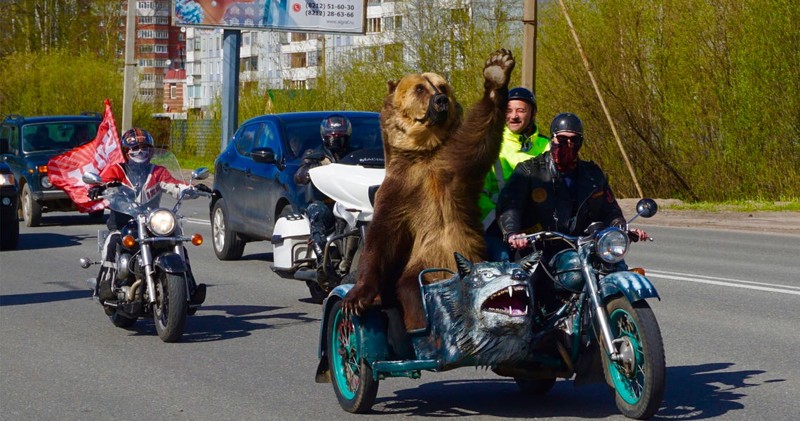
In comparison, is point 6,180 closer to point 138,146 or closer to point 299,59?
point 138,146

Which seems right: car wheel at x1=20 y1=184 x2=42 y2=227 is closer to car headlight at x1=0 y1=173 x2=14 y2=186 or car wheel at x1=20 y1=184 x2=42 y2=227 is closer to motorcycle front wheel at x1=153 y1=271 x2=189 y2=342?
car headlight at x1=0 y1=173 x2=14 y2=186

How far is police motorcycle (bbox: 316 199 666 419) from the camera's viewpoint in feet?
21.9

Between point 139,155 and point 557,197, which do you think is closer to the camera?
point 557,197

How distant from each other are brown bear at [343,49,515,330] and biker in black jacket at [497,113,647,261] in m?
0.51

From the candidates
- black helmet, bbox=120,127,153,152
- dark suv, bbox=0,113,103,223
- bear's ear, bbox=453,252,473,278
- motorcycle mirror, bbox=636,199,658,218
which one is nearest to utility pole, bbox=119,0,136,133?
dark suv, bbox=0,113,103,223

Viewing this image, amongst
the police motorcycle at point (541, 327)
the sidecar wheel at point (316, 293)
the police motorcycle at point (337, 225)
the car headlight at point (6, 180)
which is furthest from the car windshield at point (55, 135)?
the police motorcycle at point (541, 327)

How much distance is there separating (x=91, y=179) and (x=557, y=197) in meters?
4.15

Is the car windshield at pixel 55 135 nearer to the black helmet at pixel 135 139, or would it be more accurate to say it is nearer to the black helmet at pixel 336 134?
the black helmet at pixel 336 134

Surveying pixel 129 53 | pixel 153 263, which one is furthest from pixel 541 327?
pixel 129 53

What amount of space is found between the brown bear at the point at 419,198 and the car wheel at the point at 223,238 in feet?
30.4

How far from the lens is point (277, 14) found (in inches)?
1660

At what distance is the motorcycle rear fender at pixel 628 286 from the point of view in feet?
21.8

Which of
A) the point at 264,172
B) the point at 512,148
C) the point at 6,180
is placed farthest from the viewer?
the point at 6,180

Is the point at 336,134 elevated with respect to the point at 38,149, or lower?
elevated
